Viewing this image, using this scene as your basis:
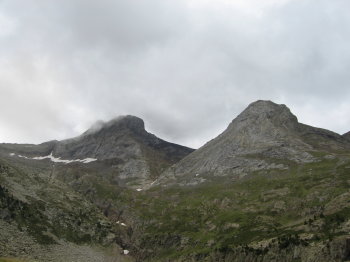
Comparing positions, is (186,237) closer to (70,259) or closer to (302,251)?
(70,259)

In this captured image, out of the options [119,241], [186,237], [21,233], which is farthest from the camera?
[119,241]

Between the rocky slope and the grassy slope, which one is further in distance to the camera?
the rocky slope

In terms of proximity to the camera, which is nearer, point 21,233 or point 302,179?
point 21,233

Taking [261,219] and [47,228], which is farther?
[47,228]

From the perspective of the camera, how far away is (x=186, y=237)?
168125 millimetres

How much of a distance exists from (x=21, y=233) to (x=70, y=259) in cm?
2117

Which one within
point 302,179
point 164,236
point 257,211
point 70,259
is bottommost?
point 70,259

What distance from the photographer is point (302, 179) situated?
189 meters

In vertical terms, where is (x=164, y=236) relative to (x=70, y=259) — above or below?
above

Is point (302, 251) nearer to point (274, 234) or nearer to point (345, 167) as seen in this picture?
point (274, 234)

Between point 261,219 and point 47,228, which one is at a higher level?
point 261,219

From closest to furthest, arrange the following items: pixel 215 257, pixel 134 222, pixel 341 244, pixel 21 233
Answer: pixel 341 244 < pixel 215 257 < pixel 21 233 < pixel 134 222

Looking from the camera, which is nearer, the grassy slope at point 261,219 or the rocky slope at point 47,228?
the grassy slope at point 261,219

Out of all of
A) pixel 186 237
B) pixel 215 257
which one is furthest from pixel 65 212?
pixel 215 257
